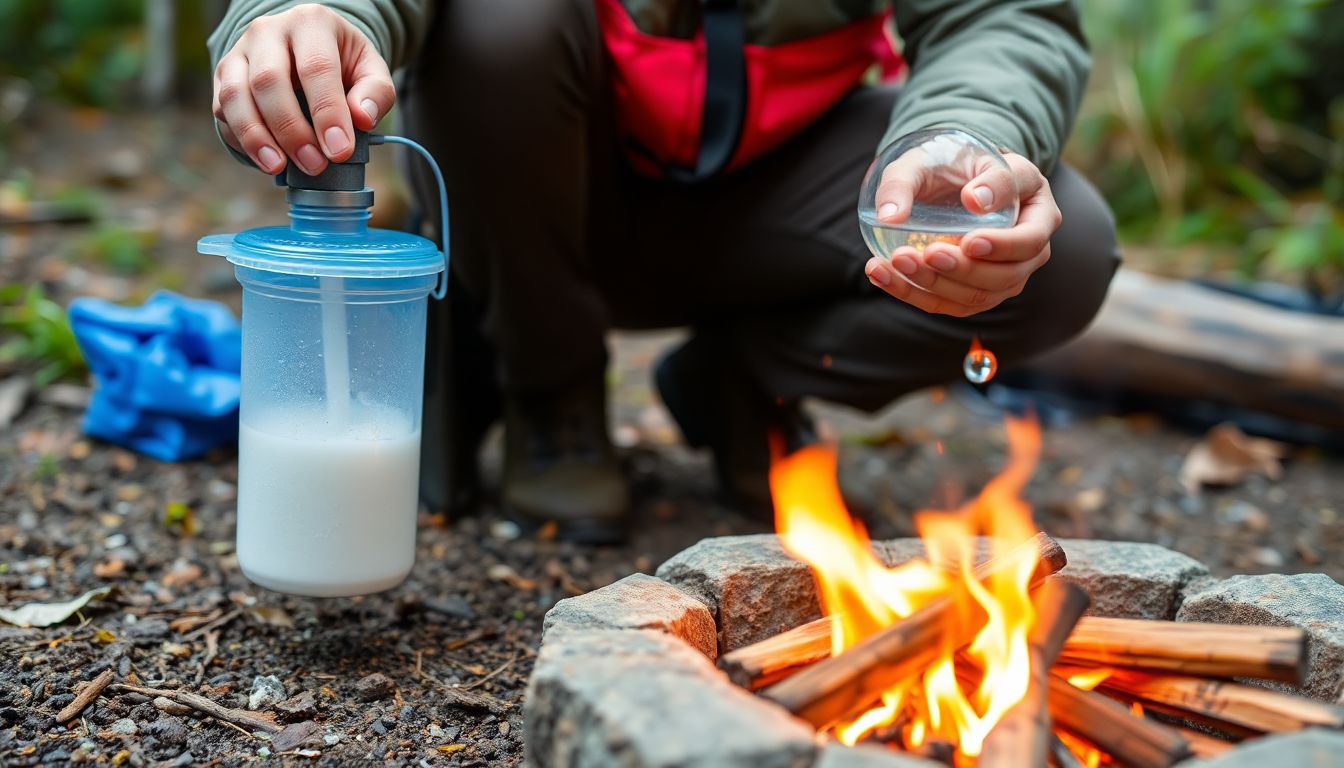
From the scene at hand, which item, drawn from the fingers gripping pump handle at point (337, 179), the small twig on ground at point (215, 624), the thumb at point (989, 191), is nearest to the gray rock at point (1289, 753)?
the thumb at point (989, 191)

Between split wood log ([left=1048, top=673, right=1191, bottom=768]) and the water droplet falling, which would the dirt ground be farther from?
split wood log ([left=1048, top=673, right=1191, bottom=768])

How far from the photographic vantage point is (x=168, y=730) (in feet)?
5.20

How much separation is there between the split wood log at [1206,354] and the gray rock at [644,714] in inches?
89.4

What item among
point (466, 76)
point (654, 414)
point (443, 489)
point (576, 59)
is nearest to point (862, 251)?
point (576, 59)

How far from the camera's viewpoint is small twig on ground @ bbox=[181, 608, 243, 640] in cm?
190

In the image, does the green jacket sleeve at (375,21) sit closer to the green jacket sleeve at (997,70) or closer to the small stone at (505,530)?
the green jacket sleeve at (997,70)

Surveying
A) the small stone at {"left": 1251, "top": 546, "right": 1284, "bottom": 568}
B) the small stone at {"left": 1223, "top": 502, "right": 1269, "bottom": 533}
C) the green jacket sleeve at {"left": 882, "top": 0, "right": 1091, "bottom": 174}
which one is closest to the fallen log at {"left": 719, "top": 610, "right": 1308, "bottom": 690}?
the green jacket sleeve at {"left": 882, "top": 0, "right": 1091, "bottom": 174}

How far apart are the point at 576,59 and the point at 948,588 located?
3.54ft

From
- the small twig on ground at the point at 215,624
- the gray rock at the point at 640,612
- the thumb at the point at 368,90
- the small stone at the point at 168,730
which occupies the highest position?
the thumb at the point at 368,90

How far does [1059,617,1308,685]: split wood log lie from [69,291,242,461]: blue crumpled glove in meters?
1.87

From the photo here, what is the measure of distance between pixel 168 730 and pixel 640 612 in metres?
0.65

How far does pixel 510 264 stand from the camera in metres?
2.15

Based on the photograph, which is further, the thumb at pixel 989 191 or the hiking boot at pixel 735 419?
the hiking boot at pixel 735 419

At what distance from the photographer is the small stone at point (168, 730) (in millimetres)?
1569
